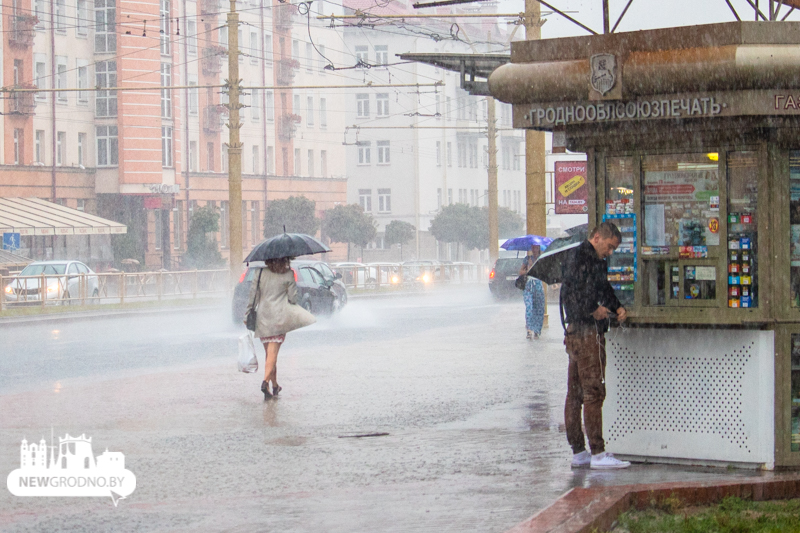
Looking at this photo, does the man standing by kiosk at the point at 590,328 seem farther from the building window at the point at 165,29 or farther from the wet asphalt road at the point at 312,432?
the building window at the point at 165,29

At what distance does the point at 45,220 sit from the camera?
50656mm

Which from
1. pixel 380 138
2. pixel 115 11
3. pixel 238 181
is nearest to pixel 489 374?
pixel 238 181

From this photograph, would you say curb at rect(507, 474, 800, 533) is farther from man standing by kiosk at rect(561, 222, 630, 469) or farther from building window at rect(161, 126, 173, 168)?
building window at rect(161, 126, 173, 168)

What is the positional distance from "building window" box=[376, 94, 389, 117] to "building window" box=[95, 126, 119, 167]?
31.5 m

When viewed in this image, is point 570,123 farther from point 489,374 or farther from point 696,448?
point 489,374

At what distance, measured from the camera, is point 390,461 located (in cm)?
877

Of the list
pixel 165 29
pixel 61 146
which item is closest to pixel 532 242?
pixel 61 146

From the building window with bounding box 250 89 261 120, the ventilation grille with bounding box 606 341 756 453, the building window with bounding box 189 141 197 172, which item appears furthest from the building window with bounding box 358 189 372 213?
the ventilation grille with bounding box 606 341 756 453

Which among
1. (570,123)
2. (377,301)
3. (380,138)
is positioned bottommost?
(377,301)

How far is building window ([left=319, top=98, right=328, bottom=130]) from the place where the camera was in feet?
255

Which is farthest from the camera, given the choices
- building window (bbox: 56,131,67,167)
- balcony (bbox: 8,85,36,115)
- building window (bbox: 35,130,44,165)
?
building window (bbox: 56,131,67,167)

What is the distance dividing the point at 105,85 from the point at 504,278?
27.7 m

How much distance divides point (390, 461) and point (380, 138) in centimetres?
8146

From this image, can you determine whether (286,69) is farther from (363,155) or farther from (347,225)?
(363,155)
